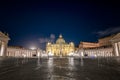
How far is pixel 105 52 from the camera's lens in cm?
8294

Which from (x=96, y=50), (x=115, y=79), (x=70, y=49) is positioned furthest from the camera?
(x=70, y=49)

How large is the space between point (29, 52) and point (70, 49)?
68734 millimetres

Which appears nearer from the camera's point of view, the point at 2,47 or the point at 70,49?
the point at 2,47

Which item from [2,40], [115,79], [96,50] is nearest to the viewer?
[115,79]

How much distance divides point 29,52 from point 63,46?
211ft

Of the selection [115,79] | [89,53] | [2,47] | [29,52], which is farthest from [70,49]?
[115,79]

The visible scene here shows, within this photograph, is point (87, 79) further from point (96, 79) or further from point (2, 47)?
point (2, 47)

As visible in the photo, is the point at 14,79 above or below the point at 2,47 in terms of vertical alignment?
below

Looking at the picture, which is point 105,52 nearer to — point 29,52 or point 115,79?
point 29,52

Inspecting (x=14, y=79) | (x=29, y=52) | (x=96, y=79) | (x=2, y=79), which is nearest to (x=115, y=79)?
(x=96, y=79)

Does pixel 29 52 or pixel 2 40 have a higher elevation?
pixel 2 40

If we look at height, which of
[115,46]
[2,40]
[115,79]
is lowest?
[115,79]

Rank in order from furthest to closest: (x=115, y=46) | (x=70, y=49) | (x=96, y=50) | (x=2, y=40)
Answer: (x=70, y=49) < (x=96, y=50) < (x=115, y=46) < (x=2, y=40)

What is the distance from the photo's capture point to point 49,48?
156000 mm
